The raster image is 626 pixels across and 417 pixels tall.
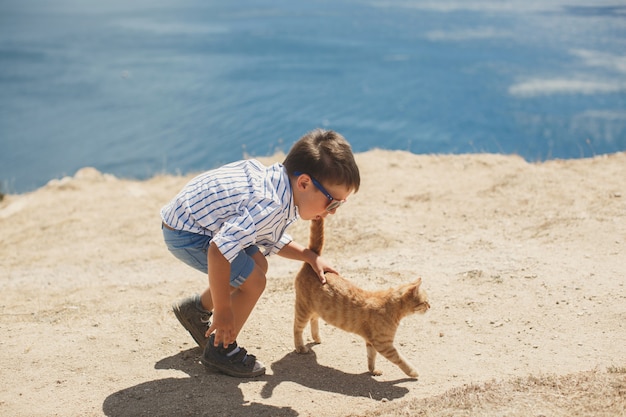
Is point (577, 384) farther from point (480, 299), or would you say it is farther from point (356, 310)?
point (480, 299)

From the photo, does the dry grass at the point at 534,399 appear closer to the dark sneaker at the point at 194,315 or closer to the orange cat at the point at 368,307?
the orange cat at the point at 368,307

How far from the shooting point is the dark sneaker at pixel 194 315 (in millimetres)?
4062

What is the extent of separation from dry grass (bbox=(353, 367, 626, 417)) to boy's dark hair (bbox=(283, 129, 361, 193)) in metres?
1.23

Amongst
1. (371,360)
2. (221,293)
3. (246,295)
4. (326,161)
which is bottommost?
(371,360)

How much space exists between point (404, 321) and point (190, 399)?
1793 millimetres

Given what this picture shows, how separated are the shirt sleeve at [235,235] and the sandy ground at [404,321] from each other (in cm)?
99

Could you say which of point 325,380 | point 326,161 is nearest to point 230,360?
point 325,380

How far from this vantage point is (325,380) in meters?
→ 3.98

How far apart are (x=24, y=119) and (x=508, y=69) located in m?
12.5

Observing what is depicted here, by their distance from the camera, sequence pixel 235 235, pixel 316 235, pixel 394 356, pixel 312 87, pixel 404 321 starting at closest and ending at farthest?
1. pixel 235 235
2. pixel 394 356
3. pixel 316 235
4. pixel 404 321
5. pixel 312 87

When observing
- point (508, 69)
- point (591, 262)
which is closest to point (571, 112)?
point (508, 69)

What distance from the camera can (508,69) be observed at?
1639 centimetres

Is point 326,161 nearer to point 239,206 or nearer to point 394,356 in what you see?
point 239,206

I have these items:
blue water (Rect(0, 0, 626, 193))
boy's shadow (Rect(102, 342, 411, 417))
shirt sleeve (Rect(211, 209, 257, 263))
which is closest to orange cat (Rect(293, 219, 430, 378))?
boy's shadow (Rect(102, 342, 411, 417))
